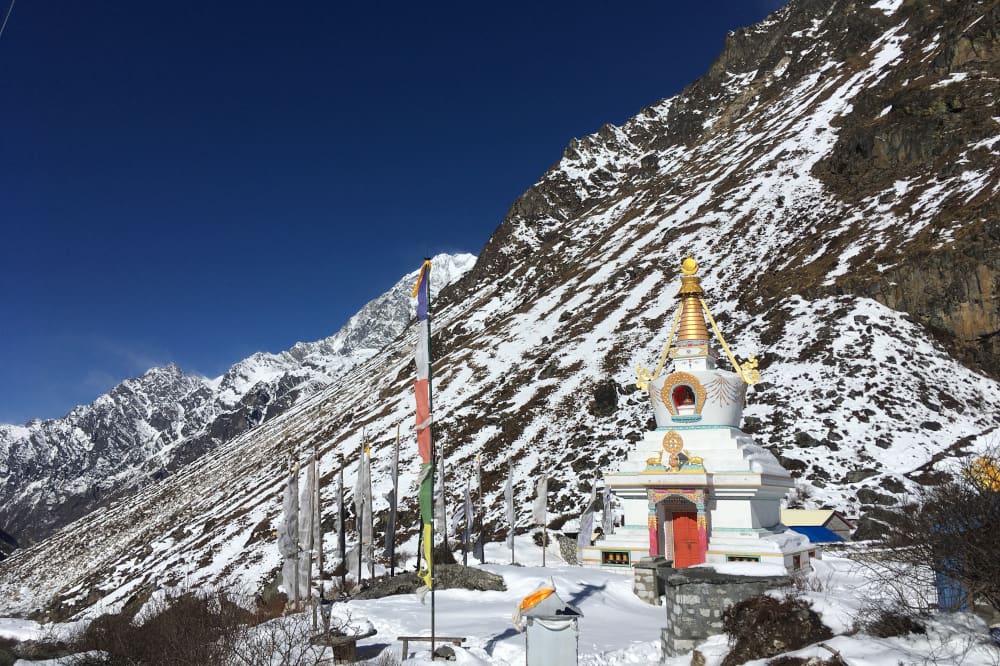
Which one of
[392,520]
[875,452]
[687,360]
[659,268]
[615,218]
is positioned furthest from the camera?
[615,218]

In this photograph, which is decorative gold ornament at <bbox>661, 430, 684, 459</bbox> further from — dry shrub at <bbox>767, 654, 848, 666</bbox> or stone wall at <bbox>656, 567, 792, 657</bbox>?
dry shrub at <bbox>767, 654, 848, 666</bbox>

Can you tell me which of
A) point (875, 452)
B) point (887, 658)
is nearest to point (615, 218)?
point (875, 452)

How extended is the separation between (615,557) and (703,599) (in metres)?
13.4

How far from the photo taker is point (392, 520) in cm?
2409

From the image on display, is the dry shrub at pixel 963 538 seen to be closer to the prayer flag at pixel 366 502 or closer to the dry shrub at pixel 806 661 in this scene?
the dry shrub at pixel 806 661

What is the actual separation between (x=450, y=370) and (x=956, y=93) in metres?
60.4

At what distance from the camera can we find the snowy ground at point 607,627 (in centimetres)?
738

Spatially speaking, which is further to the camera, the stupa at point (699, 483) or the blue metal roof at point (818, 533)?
the blue metal roof at point (818, 533)

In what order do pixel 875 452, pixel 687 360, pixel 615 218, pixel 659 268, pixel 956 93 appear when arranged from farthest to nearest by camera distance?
pixel 615 218, pixel 659 268, pixel 956 93, pixel 875 452, pixel 687 360

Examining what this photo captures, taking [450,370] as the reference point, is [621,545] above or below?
below

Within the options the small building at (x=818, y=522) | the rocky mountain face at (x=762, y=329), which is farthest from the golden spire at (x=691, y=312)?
the rocky mountain face at (x=762, y=329)

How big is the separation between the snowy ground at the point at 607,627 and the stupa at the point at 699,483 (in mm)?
1801

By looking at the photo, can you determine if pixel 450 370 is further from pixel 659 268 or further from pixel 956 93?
pixel 956 93

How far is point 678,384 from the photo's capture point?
25.3 metres
